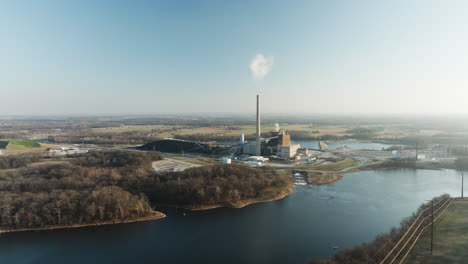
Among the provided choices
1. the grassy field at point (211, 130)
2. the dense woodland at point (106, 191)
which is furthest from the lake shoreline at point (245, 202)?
the grassy field at point (211, 130)

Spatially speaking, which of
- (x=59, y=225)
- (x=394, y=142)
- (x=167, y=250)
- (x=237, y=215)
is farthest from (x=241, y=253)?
(x=394, y=142)

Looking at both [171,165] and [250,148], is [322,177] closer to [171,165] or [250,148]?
[250,148]

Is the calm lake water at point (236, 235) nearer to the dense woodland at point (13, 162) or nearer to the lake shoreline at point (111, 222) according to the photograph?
the lake shoreline at point (111, 222)

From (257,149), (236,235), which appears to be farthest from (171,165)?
(236,235)

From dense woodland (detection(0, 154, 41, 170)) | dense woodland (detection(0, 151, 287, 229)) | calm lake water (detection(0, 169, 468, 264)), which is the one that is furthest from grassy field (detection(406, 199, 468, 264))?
dense woodland (detection(0, 154, 41, 170))

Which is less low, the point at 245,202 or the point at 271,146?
the point at 271,146

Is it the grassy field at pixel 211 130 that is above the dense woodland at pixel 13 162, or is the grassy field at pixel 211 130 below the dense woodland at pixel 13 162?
above
